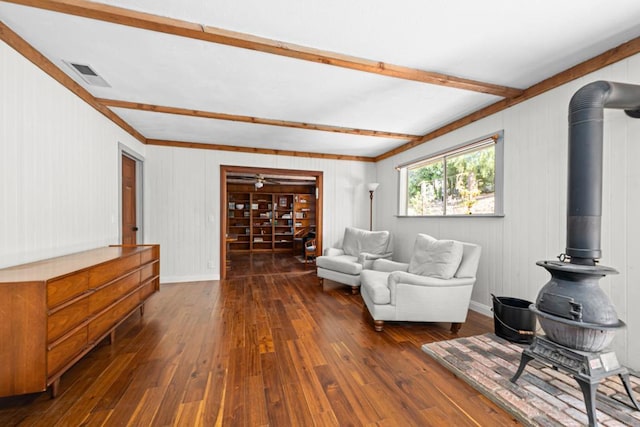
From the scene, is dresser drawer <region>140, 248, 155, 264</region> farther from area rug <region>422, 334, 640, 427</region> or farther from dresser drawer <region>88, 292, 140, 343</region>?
area rug <region>422, 334, 640, 427</region>

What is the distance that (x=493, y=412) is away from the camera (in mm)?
1589

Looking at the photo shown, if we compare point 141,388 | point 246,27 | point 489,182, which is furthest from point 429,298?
point 246,27

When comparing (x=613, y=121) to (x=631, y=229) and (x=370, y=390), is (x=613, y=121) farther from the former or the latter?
(x=370, y=390)

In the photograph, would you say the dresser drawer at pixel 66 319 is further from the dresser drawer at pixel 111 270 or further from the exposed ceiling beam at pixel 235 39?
the exposed ceiling beam at pixel 235 39

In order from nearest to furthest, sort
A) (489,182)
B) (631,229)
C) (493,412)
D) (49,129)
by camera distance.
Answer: (493,412) < (631,229) < (49,129) < (489,182)

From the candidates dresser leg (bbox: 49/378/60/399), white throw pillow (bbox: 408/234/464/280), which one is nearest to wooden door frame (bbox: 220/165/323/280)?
white throw pillow (bbox: 408/234/464/280)

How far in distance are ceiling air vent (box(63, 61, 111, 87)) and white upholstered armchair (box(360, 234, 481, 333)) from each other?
327cm

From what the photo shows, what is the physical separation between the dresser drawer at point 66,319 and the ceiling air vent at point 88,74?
192 centimetres

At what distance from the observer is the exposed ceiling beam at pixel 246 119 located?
3.00m

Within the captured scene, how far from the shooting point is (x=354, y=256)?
4684mm

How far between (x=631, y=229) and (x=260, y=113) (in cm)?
354

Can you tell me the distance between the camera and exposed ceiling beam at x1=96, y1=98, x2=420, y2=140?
9.86 ft

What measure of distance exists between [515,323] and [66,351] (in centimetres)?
340

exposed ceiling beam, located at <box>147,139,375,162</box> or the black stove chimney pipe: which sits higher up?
exposed ceiling beam, located at <box>147,139,375,162</box>
